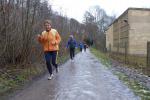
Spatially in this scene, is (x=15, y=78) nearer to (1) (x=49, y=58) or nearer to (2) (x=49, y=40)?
(1) (x=49, y=58)

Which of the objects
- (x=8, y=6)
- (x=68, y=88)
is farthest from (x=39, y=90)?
(x=8, y=6)

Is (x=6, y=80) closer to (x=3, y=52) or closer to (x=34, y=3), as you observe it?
(x=3, y=52)

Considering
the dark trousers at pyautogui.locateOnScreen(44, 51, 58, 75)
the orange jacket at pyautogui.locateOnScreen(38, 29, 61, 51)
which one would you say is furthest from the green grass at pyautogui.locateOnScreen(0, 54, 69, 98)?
the orange jacket at pyautogui.locateOnScreen(38, 29, 61, 51)

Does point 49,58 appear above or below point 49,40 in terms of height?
below

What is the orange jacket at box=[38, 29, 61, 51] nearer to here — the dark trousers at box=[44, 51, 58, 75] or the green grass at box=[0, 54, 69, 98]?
the dark trousers at box=[44, 51, 58, 75]

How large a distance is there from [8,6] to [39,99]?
469 cm

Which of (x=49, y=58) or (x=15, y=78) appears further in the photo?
(x=49, y=58)

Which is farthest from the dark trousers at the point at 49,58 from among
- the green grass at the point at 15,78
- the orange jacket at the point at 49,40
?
the green grass at the point at 15,78

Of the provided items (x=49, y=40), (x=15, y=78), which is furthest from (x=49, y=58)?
(x=15, y=78)

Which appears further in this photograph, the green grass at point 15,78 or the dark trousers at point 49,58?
the dark trousers at point 49,58

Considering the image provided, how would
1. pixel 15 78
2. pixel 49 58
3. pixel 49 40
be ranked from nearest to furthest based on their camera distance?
1. pixel 15 78
2. pixel 49 40
3. pixel 49 58

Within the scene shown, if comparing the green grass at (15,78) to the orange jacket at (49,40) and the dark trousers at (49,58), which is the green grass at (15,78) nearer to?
the dark trousers at (49,58)

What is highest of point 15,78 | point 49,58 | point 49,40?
point 49,40

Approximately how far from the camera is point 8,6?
454 inches
